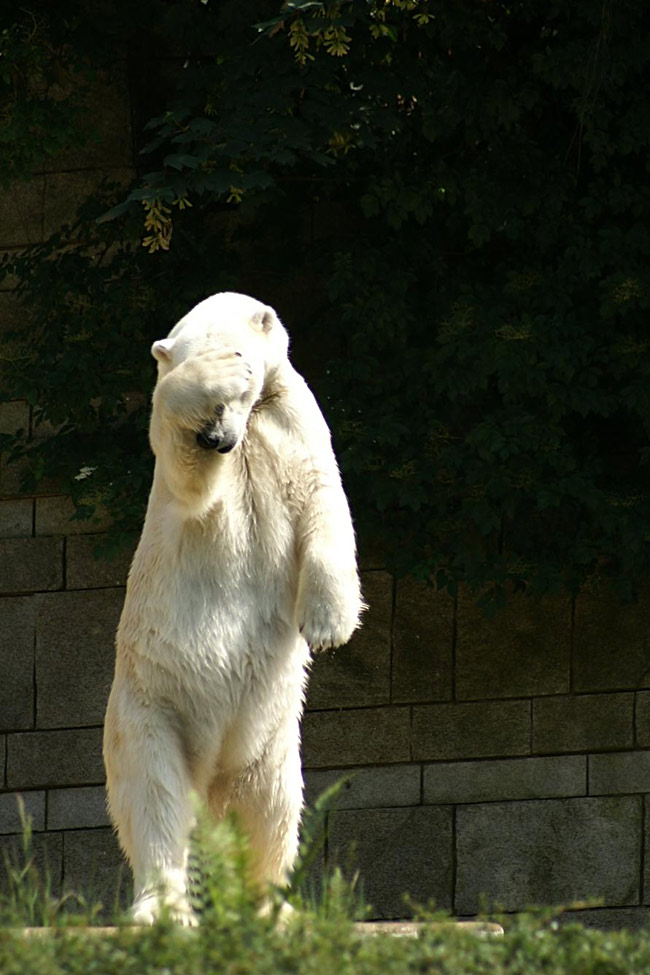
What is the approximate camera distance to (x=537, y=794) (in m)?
9.55

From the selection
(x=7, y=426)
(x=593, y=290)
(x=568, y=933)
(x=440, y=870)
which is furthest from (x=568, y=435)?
(x=568, y=933)

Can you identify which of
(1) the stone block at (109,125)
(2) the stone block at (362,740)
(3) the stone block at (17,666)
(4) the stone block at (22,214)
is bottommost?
(2) the stone block at (362,740)

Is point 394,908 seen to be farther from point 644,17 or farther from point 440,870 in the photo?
point 644,17

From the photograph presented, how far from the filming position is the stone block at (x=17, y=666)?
9.89m

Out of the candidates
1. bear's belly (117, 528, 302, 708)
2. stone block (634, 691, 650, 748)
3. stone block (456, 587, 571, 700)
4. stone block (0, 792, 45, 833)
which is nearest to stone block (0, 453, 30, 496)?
stone block (0, 792, 45, 833)

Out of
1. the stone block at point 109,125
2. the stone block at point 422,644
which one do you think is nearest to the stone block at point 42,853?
the stone block at point 422,644

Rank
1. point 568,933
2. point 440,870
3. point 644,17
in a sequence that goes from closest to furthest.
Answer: point 568,933
point 644,17
point 440,870

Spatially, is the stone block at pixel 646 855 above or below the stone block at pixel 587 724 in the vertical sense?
below

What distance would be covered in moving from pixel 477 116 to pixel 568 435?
170 centimetres

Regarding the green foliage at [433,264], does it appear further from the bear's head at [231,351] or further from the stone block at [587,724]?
the bear's head at [231,351]

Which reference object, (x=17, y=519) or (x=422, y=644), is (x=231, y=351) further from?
(x=17, y=519)

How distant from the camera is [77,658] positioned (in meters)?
9.84

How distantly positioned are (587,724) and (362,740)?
119 centimetres

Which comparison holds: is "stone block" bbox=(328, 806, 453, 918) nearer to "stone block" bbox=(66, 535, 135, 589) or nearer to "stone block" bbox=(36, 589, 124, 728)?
"stone block" bbox=(36, 589, 124, 728)
